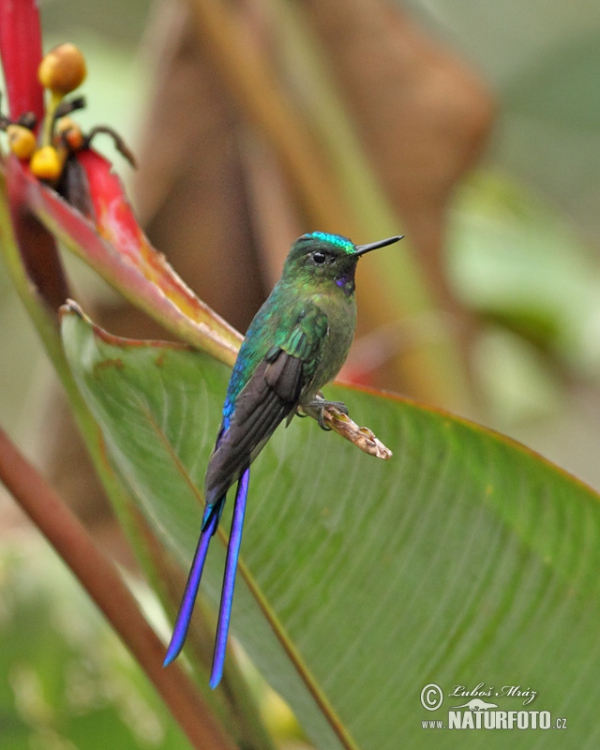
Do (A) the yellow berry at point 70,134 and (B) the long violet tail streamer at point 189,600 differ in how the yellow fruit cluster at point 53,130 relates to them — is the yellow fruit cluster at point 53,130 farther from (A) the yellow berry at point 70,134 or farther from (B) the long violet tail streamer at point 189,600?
(B) the long violet tail streamer at point 189,600

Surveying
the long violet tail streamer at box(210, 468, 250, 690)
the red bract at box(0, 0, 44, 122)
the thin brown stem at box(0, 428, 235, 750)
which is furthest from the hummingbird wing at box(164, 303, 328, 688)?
the red bract at box(0, 0, 44, 122)

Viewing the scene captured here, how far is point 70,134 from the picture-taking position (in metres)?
0.72

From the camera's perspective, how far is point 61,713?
117 centimetres

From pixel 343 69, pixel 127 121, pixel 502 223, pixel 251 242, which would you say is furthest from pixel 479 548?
pixel 502 223

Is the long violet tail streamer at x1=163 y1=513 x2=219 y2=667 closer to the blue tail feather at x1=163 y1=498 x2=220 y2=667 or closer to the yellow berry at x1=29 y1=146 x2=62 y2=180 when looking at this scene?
the blue tail feather at x1=163 y1=498 x2=220 y2=667

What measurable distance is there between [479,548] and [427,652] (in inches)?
3.7

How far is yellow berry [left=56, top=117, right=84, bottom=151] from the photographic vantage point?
2.36 feet

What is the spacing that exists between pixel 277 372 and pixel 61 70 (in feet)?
0.99

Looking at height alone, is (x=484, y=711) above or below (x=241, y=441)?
below

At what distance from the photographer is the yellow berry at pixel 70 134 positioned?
72cm

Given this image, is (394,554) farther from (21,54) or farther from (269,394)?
(21,54)

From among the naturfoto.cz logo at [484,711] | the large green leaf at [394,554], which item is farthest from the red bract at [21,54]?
the naturfoto.cz logo at [484,711]

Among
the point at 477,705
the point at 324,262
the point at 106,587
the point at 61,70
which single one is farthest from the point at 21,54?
the point at 477,705

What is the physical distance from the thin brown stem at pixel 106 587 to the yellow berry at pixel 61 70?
0.85 ft
